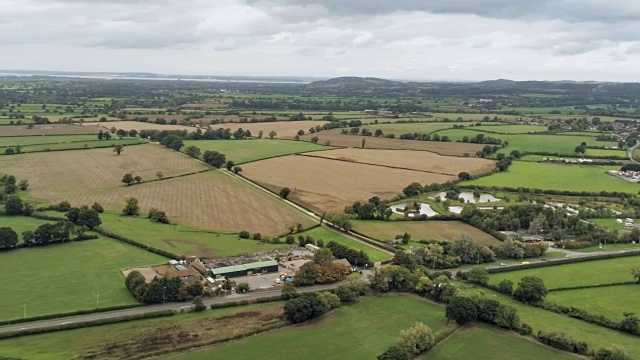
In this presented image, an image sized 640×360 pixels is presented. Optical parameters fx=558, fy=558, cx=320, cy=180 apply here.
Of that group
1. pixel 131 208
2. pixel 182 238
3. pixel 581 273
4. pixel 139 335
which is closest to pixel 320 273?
pixel 139 335

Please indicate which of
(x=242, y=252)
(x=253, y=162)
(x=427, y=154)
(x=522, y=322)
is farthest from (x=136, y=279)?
(x=427, y=154)

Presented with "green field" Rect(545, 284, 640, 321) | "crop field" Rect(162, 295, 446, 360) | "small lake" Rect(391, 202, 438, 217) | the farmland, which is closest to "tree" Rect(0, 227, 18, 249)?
"crop field" Rect(162, 295, 446, 360)

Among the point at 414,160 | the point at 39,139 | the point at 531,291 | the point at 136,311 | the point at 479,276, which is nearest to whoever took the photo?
the point at 136,311

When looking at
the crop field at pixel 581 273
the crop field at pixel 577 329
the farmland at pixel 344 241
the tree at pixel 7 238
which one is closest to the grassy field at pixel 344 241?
the farmland at pixel 344 241

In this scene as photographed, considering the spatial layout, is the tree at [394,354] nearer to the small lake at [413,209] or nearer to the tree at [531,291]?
the tree at [531,291]

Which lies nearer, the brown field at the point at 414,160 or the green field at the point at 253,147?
the brown field at the point at 414,160

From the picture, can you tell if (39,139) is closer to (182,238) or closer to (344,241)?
(182,238)
